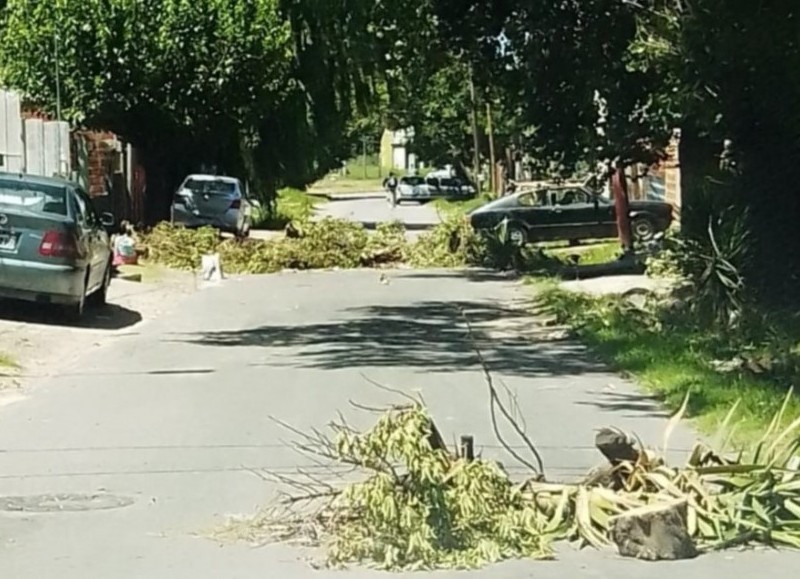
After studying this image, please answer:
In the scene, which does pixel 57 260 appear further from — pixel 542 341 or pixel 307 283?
pixel 307 283

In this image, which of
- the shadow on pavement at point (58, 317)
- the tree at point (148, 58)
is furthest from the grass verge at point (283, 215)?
the shadow on pavement at point (58, 317)

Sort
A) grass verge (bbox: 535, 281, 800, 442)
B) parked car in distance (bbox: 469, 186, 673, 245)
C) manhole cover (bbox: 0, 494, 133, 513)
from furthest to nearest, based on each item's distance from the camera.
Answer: parked car in distance (bbox: 469, 186, 673, 245) → grass verge (bbox: 535, 281, 800, 442) → manhole cover (bbox: 0, 494, 133, 513)

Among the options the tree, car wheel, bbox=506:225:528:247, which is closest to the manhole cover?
the tree

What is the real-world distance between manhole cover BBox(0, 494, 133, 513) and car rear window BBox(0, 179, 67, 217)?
413 inches

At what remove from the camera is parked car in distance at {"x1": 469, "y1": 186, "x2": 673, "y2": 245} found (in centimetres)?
3969

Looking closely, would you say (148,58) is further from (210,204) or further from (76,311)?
(76,311)

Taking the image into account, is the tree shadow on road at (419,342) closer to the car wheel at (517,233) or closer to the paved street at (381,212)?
the car wheel at (517,233)

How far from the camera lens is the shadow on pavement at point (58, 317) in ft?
68.4

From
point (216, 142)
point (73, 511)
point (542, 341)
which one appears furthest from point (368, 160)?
point (73, 511)

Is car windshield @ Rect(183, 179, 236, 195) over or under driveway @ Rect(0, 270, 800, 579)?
over

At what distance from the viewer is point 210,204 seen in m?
40.2

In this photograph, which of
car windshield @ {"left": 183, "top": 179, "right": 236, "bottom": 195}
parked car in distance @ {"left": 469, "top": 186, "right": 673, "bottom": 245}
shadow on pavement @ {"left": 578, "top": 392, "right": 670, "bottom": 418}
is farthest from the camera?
car windshield @ {"left": 183, "top": 179, "right": 236, "bottom": 195}

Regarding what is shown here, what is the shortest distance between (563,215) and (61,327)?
21160 millimetres

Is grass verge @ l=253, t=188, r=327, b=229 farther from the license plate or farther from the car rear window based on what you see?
the license plate
